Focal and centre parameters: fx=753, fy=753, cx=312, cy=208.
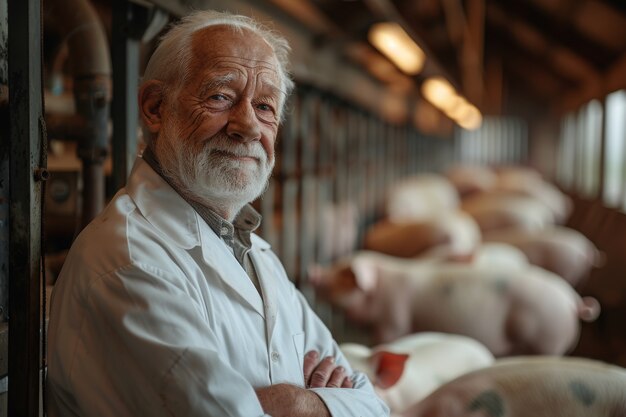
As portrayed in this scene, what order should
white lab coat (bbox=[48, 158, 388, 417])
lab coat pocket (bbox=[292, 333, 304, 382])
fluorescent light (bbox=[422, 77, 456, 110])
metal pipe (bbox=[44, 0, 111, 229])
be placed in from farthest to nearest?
1. fluorescent light (bbox=[422, 77, 456, 110])
2. metal pipe (bbox=[44, 0, 111, 229])
3. lab coat pocket (bbox=[292, 333, 304, 382])
4. white lab coat (bbox=[48, 158, 388, 417])

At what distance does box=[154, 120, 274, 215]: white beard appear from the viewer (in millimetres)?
1529

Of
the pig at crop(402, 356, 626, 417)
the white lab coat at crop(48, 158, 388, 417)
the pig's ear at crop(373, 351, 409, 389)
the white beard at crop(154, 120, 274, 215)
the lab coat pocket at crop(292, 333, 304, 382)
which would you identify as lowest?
the pig at crop(402, 356, 626, 417)

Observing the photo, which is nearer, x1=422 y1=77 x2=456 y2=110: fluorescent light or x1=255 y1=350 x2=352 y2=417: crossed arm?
x1=255 y1=350 x2=352 y2=417: crossed arm

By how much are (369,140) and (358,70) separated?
0.90 metres

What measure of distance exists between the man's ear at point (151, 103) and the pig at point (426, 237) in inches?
178

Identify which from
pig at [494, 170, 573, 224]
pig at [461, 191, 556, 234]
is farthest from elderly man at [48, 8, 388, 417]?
pig at [494, 170, 573, 224]

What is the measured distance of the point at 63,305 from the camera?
4.51 feet

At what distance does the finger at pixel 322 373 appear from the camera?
5.47 ft

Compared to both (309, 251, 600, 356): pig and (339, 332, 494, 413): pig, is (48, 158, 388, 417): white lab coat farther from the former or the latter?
(309, 251, 600, 356): pig

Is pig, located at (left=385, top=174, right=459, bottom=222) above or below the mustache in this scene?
below

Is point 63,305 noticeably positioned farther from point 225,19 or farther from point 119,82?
point 119,82

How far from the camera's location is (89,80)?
222cm

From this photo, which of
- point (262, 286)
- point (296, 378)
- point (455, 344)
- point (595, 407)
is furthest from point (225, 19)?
point (455, 344)

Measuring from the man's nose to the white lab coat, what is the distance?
18 centimetres
